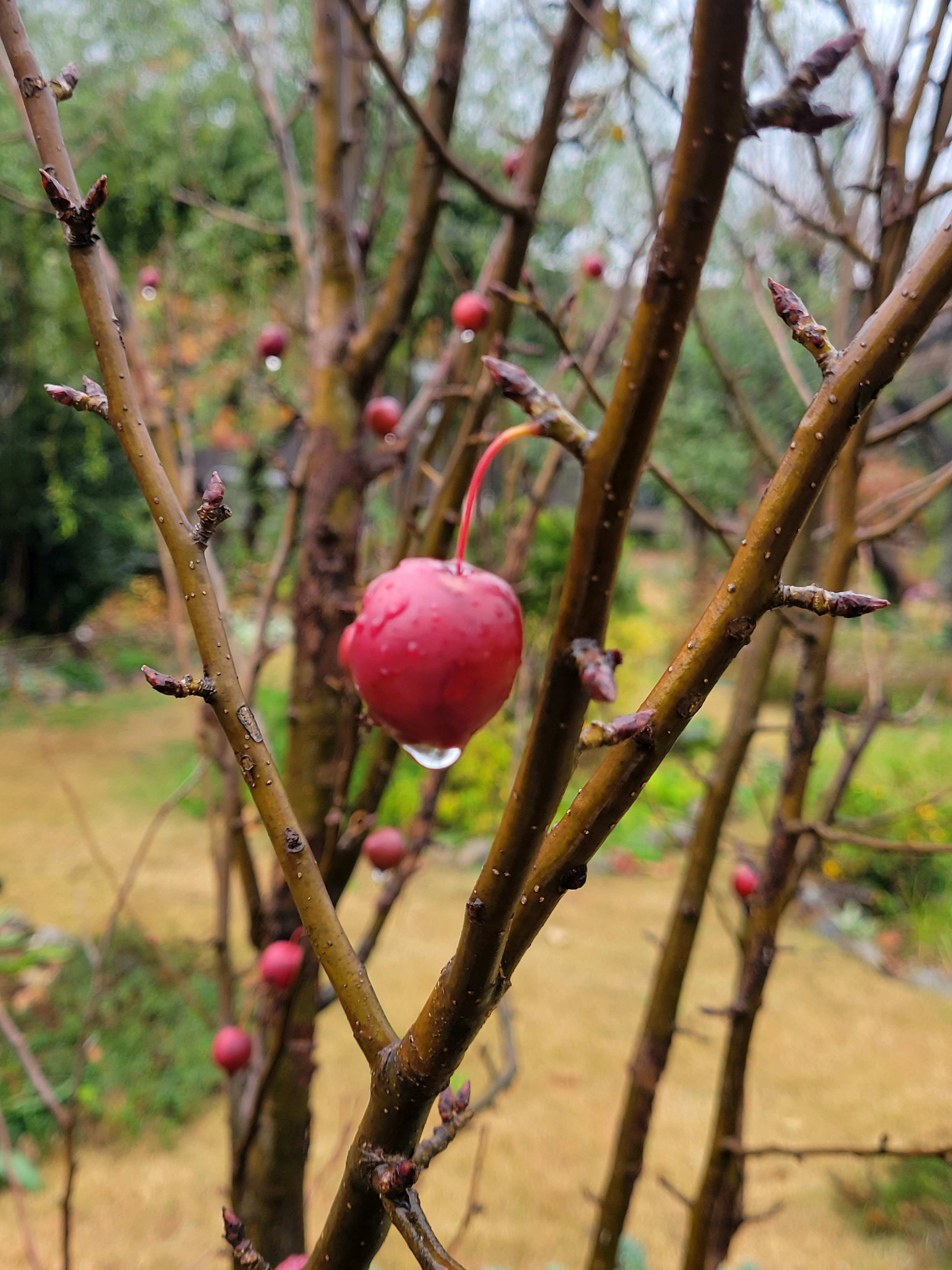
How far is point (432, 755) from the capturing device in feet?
1.46

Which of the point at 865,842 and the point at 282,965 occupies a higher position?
the point at 865,842

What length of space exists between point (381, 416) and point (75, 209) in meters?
0.80

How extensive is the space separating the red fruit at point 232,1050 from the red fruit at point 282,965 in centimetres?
13

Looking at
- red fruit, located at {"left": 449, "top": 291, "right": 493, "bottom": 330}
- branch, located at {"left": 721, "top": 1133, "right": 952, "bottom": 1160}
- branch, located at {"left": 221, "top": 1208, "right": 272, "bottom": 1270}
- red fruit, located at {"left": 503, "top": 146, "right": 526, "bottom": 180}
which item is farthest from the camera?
red fruit, located at {"left": 503, "top": 146, "right": 526, "bottom": 180}

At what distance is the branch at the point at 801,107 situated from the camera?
31cm

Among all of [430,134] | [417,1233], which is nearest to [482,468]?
[417,1233]

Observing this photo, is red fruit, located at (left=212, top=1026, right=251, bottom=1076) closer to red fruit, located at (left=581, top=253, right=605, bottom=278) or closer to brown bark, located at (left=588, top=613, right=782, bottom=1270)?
brown bark, located at (left=588, top=613, right=782, bottom=1270)

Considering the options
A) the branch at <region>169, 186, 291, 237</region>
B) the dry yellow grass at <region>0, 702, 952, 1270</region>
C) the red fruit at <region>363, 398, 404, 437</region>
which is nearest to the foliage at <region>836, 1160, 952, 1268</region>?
the dry yellow grass at <region>0, 702, 952, 1270</region>

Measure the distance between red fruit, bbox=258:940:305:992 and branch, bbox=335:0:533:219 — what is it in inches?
31.9

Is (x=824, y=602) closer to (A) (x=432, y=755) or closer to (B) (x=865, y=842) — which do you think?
(A) (x=432, y=755)

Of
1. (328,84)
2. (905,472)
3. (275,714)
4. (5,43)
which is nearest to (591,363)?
(328,84)

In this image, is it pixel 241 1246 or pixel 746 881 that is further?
pixel 746 881

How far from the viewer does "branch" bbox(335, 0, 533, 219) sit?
837 mm

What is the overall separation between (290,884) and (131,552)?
6469 mm
